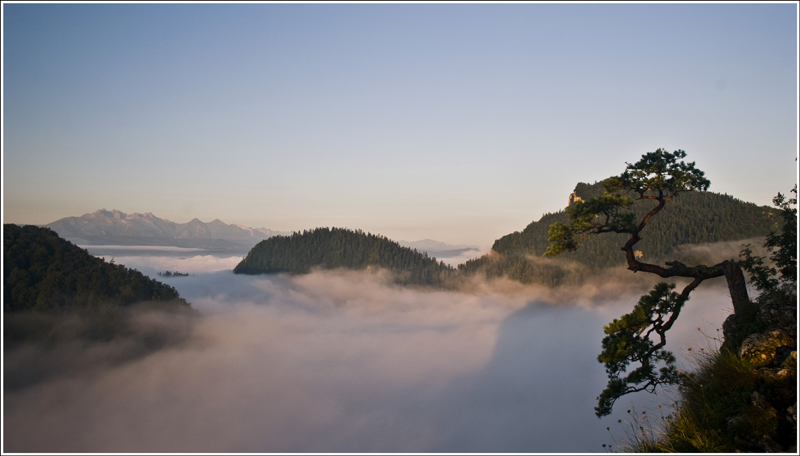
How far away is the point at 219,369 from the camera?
184125 millimetres

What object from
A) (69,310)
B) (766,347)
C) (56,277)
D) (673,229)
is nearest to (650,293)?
(766,347)

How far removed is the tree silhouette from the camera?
1281 centimetres

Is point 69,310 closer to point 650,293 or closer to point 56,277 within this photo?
point 56,277

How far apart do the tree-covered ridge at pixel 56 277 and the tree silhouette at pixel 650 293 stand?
87.2 meters

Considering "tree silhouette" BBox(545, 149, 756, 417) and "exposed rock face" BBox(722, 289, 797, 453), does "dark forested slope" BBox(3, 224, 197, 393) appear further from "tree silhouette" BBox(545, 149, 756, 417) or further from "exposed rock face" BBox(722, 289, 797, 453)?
"exposed rock face" BBox(722, 289, 797, 453)

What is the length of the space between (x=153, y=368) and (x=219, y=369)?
3101 cm

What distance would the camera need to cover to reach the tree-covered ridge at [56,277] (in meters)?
74.1

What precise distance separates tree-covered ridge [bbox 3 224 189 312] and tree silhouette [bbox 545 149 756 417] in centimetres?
8720

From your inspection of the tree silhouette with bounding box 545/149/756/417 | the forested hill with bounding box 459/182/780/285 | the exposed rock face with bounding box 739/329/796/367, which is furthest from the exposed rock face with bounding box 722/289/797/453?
the forested hill with bounding box 459/182/780/285

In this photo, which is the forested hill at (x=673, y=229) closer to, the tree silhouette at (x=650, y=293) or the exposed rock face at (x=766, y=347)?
the tree silhouette at (x=650, y=293)

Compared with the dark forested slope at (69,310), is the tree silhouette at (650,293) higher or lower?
higher

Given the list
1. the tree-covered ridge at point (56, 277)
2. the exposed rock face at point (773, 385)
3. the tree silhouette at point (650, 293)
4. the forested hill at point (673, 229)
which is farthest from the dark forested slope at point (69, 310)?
the forested hill at point (673, 229)

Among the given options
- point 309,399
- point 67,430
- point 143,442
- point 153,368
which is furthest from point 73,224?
point 309,399

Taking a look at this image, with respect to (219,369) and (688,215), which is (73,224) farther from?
(688,215)
